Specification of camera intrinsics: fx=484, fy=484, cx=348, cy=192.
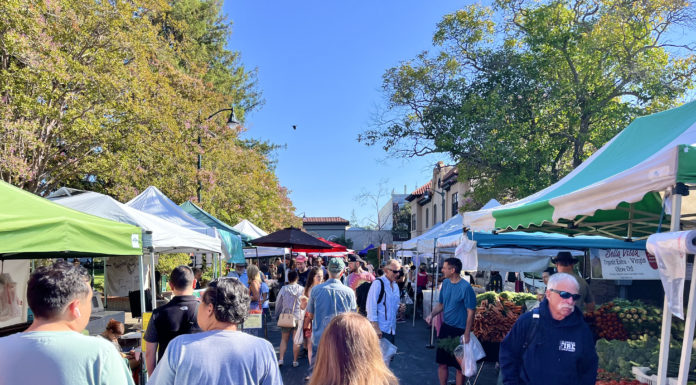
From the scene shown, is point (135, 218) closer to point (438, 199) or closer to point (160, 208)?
point (160, 208)

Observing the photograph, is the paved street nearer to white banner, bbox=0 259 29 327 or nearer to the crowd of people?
white banner, bbox=0 259 29 327

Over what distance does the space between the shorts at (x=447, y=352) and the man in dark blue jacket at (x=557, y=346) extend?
2.75m

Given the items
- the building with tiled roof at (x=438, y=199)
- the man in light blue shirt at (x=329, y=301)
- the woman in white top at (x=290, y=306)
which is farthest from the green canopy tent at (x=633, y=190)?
the building with tiled roof at (x=438, y=199)

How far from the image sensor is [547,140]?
49.1ft

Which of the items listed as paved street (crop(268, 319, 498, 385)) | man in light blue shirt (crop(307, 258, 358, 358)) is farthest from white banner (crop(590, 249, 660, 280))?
man in light blue shirt (crop(307, 258, 358, 358))

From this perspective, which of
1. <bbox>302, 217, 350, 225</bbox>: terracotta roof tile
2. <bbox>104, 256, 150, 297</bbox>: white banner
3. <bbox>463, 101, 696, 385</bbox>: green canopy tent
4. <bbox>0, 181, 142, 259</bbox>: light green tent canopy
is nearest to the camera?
<bbox>463, 101, 696, 385</bbox>: green canopy tent

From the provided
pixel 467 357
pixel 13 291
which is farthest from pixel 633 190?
pixel 13 291

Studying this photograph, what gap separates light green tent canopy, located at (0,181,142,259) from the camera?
3.78 metres

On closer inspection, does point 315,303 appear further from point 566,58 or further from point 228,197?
point 228,197

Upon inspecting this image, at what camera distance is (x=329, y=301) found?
21.4 feet

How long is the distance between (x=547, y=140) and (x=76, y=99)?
1303cm

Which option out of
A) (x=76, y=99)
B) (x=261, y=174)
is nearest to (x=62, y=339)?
(x=76, y=99)

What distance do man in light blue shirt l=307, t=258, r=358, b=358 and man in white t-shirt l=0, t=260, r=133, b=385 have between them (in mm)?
4182

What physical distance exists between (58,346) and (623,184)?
3.38 meters
